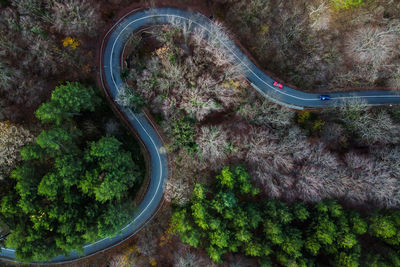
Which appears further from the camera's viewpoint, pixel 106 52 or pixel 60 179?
pixel 106 52

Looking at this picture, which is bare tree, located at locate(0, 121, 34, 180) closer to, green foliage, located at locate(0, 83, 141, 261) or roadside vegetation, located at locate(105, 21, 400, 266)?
green foliage, located at locate(0, 83, 141, 261)

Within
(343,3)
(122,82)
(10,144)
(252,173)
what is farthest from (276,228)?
(343,3)

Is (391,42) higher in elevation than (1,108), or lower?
higher

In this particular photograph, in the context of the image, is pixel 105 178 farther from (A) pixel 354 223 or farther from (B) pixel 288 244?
(A) pixel 354 223

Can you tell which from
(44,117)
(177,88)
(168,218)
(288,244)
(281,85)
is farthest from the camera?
(281,85)

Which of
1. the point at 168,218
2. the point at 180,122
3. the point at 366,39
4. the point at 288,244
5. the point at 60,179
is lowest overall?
the point at 168,218

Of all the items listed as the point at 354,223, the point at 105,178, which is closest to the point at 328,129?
the point at 354,223

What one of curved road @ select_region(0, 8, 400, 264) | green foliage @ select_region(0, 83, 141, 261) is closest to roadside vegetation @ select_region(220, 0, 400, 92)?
curved road @ select_region(0, 8, 400, 264)
